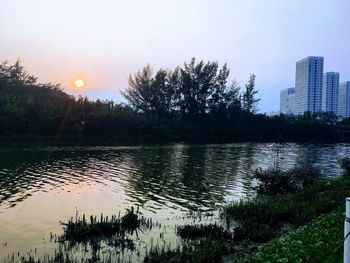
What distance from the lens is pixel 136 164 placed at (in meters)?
45.4

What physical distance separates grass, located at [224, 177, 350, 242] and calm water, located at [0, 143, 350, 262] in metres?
1.90

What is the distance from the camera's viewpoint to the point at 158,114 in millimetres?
115812

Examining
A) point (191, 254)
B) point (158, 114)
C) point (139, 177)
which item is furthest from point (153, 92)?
point (191, 254)

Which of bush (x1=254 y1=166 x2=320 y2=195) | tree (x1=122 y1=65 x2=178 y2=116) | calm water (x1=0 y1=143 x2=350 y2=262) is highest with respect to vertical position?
tree (x1=122 y1=65 x2=178 y2=116)

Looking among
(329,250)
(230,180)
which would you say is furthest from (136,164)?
(329,250)

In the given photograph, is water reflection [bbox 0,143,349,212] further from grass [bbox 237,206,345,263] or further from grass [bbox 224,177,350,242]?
grass [bbox 237,206,345,263]

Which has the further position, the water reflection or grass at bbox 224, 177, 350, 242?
the water reflection

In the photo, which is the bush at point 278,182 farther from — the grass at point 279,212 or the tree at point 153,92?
the tree at point 153,92

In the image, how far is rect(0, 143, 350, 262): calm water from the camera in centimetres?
1847

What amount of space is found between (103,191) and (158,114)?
285 ft

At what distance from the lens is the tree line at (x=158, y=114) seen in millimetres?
88250

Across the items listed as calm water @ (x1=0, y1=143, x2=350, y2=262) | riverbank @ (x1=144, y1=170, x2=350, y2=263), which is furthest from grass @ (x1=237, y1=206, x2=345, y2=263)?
calm water @ (x1=0, y1=143, x2=350, y2=262)

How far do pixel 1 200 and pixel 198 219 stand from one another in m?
11.9

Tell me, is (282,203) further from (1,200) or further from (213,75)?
(213,75)
